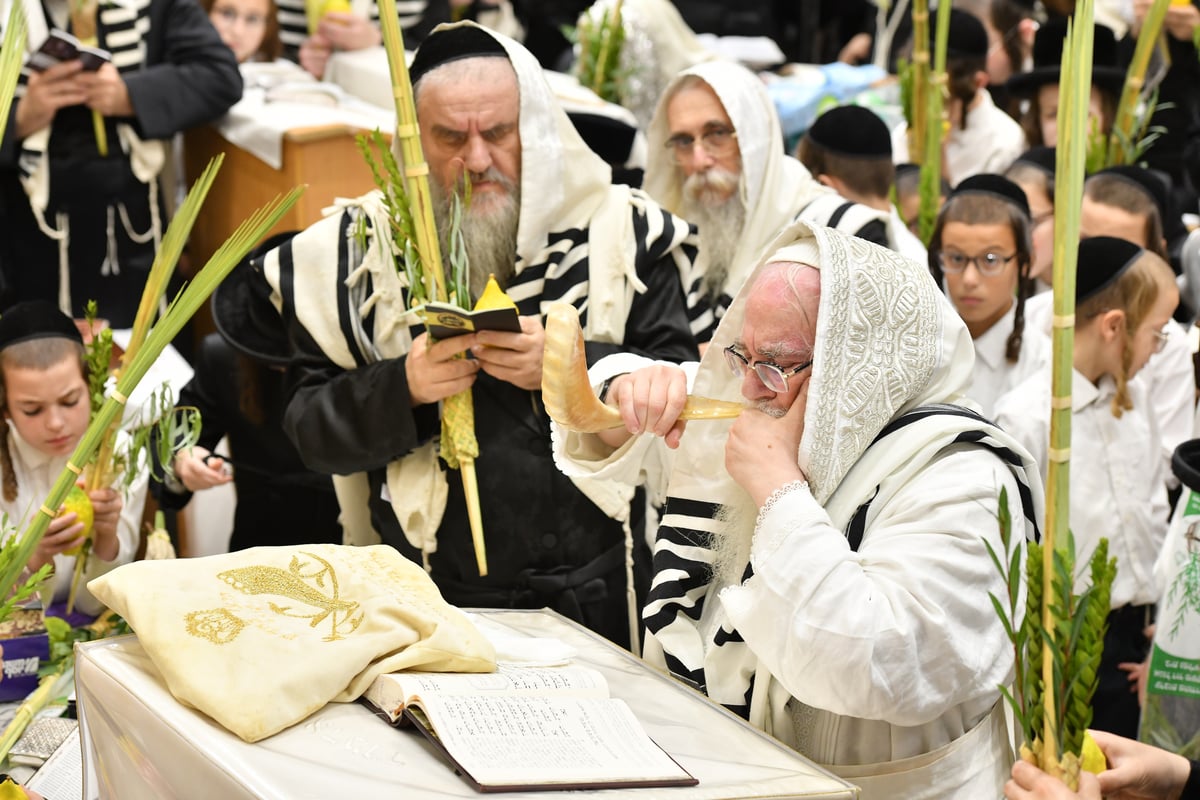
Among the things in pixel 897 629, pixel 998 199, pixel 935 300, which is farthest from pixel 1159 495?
pixel 897 629

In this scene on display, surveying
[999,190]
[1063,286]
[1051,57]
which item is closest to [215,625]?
[1063,286]

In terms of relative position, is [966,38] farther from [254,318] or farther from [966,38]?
[254,318]

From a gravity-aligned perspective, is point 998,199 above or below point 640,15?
below

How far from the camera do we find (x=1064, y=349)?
2.01 meters

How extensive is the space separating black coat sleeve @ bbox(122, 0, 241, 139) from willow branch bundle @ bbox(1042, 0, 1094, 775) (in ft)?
13.4

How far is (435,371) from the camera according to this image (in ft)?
10.8

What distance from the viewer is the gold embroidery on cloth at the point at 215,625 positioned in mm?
2174

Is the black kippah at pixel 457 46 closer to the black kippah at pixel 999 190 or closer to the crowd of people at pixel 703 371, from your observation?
the crowd of people at pixel 703 371

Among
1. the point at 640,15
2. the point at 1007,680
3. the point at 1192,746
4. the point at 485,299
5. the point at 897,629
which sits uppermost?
the point at 640,15

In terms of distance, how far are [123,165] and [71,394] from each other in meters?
1.78

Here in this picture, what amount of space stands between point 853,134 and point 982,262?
755 mm

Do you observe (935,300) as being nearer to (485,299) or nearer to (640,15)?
(485,299)

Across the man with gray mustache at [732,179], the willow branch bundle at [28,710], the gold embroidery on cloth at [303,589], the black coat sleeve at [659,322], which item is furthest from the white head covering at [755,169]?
the gold embroidery on cloth at [303,589]

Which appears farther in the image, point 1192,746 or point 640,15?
point 640,15
